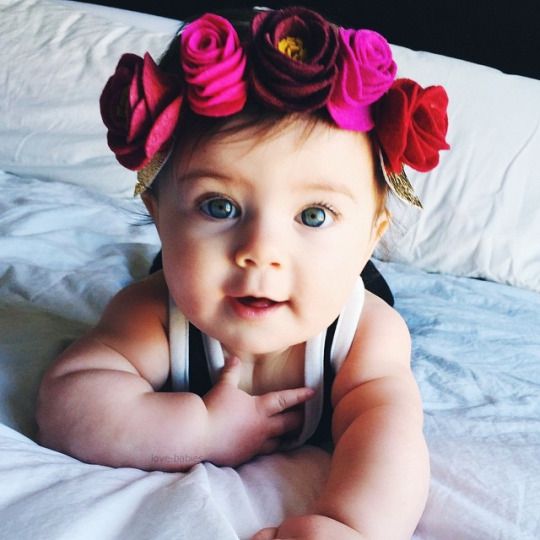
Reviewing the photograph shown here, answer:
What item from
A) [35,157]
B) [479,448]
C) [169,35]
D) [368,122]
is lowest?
[35,157]

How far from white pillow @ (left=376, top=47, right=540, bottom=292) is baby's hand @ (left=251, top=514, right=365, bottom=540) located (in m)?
0.80

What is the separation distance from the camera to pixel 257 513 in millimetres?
680

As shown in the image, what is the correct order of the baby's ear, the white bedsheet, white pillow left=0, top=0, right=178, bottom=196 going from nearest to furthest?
the white bedsheet < the baby's ear < white pillow left=0, top=0, right=178, bottom=196

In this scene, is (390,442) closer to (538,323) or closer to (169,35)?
(538,323)

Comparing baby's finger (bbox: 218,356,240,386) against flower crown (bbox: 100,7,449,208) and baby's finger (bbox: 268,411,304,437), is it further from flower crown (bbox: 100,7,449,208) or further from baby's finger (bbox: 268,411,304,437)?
flower crown (bbox: 100,7,449,208)

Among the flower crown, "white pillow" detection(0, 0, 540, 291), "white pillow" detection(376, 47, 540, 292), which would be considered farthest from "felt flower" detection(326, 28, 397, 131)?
"white pillow" detection(376, 47, 540, 292)

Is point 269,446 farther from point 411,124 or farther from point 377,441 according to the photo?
point 411,124

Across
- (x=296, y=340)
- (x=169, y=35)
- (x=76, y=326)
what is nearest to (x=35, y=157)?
(x=169, y=35)

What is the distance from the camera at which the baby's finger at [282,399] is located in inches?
32.9

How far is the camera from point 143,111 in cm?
70

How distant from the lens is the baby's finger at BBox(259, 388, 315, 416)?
0.84 metres

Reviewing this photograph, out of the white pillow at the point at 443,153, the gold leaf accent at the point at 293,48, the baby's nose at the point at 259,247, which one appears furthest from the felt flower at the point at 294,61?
the white pillow at the point at 443,153

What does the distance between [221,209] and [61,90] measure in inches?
44.0

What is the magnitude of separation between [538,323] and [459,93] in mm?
543
